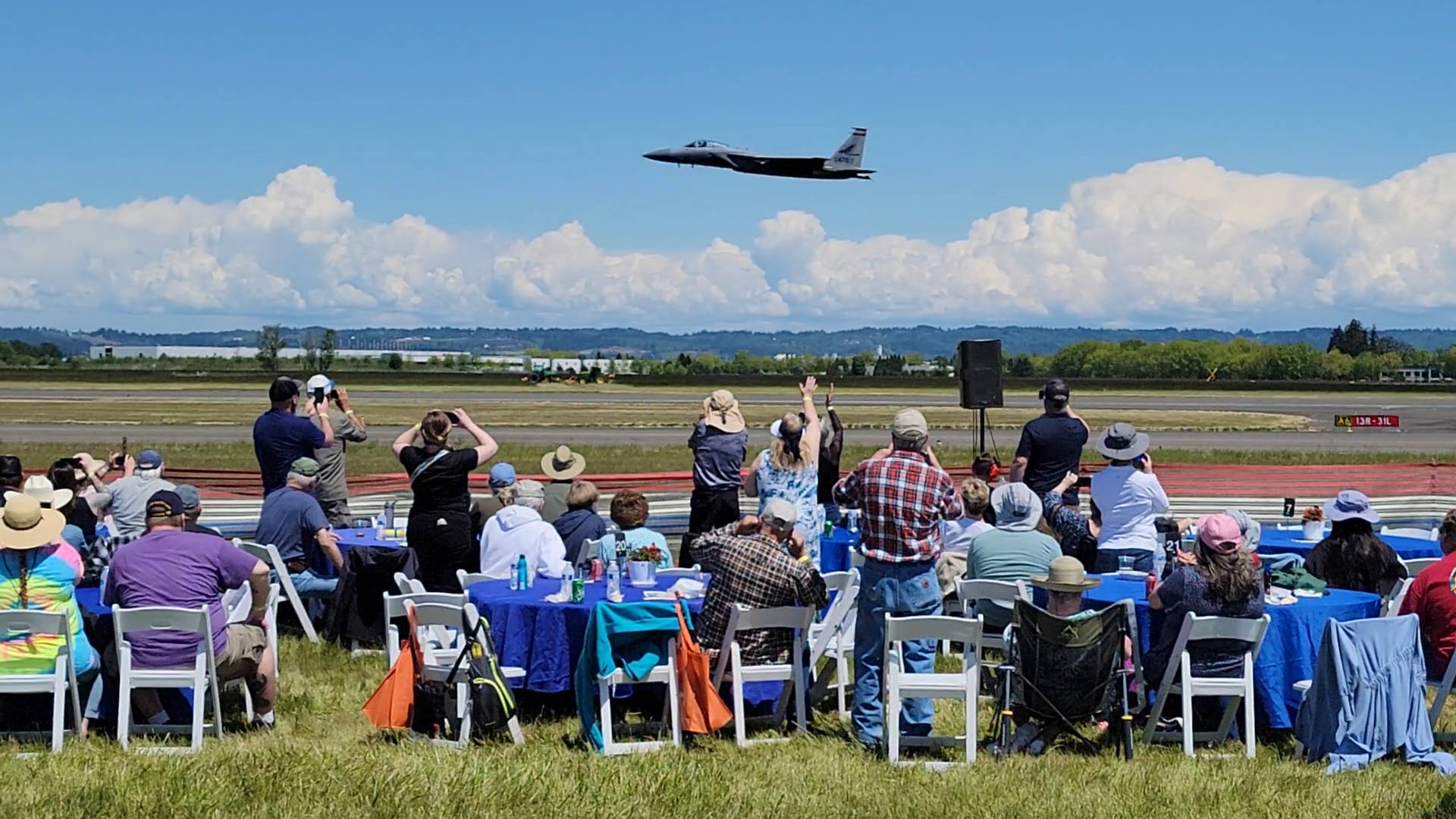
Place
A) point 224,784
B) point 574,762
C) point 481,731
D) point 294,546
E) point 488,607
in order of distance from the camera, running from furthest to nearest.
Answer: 1. point 294,546
2. point 488,607
3. point 481,731
4. point 574,762
5. point 224,784

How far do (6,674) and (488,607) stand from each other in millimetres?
2561

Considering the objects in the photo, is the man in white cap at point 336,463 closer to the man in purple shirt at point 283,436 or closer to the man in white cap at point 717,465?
the man in purple shirt at point 283,436

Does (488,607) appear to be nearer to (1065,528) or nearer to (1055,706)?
(1055,706)

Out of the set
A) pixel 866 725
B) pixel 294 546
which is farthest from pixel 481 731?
pixel 294 546

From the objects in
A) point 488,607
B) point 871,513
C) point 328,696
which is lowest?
point 328,696

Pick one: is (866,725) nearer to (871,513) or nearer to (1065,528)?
(871,513)

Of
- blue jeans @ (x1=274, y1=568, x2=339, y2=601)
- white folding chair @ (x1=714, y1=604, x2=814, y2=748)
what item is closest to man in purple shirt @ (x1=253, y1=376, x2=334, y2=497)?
blue jeans @ (x1=274, y1=568, x2=339, y2=601)

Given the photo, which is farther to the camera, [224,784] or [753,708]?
[753,708]

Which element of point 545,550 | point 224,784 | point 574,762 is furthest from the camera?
point 545,550

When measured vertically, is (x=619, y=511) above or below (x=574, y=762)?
above

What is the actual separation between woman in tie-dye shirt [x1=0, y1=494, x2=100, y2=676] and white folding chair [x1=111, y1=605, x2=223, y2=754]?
287 millimetres

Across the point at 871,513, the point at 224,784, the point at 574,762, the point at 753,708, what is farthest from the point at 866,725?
the point at 224,784

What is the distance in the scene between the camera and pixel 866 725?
25.8 ft

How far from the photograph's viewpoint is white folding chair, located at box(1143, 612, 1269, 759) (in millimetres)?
7418
